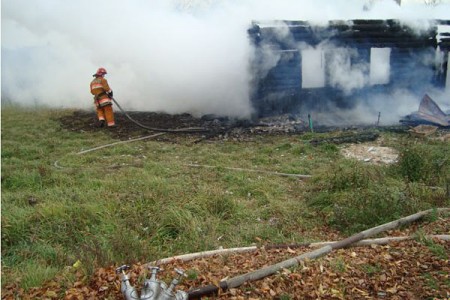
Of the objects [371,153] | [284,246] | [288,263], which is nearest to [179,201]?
[284,246]

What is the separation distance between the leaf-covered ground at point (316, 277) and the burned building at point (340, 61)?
978 cm

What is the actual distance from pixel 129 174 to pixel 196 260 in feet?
11.7

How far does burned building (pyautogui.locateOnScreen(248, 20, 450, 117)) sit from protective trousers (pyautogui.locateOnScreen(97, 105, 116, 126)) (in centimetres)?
455

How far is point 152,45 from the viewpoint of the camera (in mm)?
15250

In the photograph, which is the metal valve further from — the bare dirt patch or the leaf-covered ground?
the bare dirt patch

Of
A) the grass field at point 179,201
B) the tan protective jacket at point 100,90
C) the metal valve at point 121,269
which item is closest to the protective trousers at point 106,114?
the tan protective jacket at point 100,90

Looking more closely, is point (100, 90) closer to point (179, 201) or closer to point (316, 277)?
point (179, 201)

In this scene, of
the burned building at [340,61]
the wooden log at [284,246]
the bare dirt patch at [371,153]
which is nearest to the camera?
the wooden log at [284,246]

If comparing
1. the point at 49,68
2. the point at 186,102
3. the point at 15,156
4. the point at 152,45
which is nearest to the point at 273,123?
the point at 186,102

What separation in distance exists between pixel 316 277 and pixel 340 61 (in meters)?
11.6

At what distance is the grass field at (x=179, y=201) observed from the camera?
438 cm

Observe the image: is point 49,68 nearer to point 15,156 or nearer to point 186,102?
point 186,102

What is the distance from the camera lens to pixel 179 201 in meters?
5.58

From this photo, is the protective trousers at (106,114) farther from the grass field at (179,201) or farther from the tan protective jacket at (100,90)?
the grass field at (179,201)
